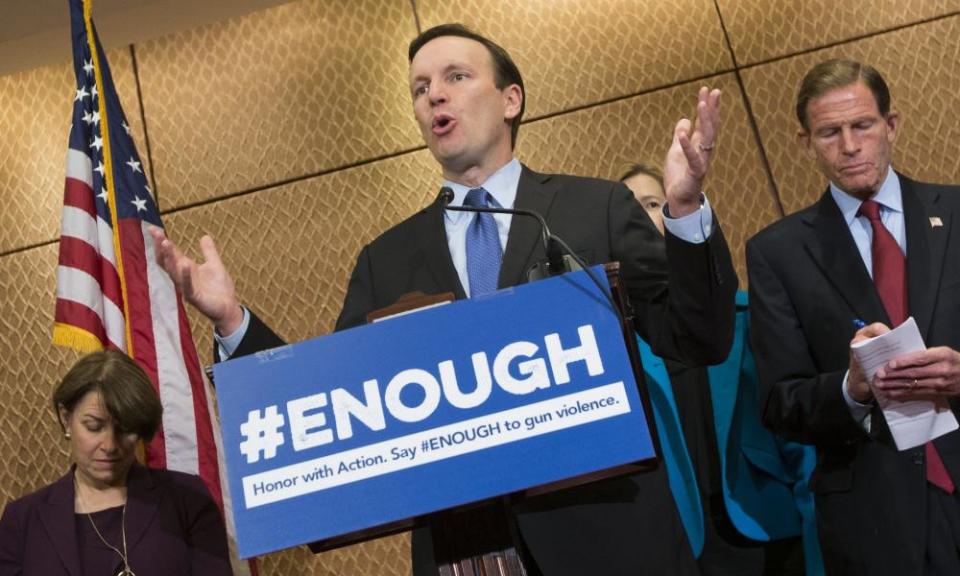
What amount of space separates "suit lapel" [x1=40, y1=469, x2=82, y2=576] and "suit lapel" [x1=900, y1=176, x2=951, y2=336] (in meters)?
1.84

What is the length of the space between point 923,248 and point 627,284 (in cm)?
73

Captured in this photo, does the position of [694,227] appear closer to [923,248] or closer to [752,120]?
[923,248]

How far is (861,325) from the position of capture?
1970 mm

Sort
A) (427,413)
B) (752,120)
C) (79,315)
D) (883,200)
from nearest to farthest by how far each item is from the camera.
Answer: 1. (427,413)
2. (883,200)
3. (79,315)
4. (752,120)

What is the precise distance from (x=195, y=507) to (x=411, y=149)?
1.44 m

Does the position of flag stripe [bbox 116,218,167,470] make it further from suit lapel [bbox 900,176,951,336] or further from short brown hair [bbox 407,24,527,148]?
suit lapel [bbox 900,176,951,336]

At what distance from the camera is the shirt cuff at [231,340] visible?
1618 mm

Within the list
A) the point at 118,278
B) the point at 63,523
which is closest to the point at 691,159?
the point at 63,523

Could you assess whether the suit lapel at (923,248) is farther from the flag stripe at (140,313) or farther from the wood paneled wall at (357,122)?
the flag stripe at (140,313)

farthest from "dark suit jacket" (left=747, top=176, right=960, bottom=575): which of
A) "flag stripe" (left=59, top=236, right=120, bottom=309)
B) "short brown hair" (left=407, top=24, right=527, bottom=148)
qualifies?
"flag stripe" (left=59, top=236, right=120, bottom=309)

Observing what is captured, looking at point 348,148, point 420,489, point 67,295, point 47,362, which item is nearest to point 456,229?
point 420,489

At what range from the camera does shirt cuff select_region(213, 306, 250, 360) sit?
5.31 feet

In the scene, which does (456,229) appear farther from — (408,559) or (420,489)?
(408,559)

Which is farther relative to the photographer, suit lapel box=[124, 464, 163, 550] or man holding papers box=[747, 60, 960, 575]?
suit lapel box=[124, 464, 163, 550]
